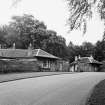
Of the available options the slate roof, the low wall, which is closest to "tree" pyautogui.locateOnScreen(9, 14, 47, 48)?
the slate roof

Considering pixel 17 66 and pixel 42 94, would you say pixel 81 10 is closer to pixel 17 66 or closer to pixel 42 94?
pixel 42 94

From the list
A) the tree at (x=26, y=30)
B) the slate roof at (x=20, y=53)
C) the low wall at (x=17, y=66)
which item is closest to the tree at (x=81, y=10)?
the low wall at (x=17, y=66)

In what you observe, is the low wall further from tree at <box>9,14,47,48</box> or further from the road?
tree at <box>9,14,47,48</box>

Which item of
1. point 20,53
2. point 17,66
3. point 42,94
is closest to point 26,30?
point 20,53

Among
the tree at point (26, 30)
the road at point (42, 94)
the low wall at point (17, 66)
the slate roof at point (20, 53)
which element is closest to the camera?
the road at point (42, 94)

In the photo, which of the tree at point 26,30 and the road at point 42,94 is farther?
the tree at point 26,30

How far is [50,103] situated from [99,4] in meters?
5.63

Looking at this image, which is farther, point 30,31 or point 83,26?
point 30,31

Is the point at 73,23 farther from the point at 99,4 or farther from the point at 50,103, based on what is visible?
the point at 50,103

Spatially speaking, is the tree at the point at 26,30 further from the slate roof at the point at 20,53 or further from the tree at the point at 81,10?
the tree at the point at 81,10

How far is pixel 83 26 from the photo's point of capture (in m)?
10.4

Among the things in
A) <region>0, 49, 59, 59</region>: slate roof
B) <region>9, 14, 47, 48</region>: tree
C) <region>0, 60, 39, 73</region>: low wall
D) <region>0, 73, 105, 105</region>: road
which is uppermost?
<region>9, 14, 47, 48</region>: tree

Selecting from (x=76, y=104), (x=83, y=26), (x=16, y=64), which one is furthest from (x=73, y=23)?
(x=16, y=64)

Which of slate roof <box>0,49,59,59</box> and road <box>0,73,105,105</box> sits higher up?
slate roof <box>0,49,59,59</box>
